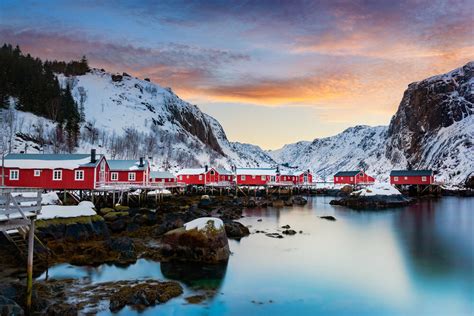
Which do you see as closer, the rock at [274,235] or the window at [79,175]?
the rock at [274,235]

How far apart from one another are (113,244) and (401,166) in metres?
180

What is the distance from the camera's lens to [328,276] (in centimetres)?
2359

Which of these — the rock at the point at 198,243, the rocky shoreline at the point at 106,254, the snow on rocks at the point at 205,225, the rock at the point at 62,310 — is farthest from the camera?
the snow on rocks at the point at 205,225

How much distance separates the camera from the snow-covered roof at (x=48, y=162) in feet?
158

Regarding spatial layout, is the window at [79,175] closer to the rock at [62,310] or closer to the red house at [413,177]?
the rock at [62,310]

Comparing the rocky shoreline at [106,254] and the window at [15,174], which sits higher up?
the window at [15,174]

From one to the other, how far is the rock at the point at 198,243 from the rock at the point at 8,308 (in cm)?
1132

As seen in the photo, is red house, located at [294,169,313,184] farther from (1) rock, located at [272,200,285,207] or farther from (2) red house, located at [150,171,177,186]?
(1) rock, located at [272,200,285,207]

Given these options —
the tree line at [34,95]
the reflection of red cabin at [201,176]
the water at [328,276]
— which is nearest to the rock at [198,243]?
the water at [328,276]

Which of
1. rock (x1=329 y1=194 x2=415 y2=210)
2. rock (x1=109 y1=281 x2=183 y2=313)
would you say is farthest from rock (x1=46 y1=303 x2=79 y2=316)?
rock (x1=329 y1=194 x2=415 y2=210)

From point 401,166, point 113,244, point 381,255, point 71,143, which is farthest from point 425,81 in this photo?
point 113,244

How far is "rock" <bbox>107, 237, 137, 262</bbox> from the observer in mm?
23953

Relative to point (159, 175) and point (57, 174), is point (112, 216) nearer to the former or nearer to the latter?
point (57, 174)

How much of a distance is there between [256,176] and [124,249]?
76.6 metres
